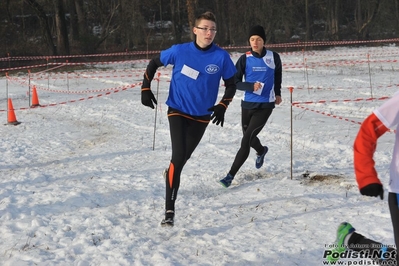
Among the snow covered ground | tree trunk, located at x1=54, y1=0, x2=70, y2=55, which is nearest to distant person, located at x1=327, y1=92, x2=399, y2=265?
the snow covered ground

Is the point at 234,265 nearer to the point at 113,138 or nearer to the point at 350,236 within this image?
the point at 350,236

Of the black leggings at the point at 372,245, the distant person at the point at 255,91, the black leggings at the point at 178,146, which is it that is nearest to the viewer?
the black leggings at the point at 372,245

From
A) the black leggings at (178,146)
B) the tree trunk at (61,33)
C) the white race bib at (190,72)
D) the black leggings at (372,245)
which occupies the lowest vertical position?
the black leggings at (372,245)

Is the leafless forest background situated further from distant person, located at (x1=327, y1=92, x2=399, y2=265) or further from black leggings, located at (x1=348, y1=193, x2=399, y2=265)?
distant person, located at (x1=327, y1=92, x2=399, y2=265)

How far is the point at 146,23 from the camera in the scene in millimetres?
45969

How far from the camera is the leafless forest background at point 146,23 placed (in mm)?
35656

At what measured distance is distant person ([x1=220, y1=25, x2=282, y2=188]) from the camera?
251 inches

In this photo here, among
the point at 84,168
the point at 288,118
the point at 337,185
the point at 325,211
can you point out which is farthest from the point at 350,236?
the point at 288,118

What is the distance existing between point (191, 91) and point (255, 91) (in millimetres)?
1517

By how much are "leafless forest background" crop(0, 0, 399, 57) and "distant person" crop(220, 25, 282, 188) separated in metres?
27.2

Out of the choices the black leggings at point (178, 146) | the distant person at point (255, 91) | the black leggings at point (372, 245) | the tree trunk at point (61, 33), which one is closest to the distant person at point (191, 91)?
the black leggings at point (178, 146)

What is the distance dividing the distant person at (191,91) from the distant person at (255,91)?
1.27 meters

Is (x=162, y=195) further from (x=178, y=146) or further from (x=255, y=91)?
(x=255, y=91)

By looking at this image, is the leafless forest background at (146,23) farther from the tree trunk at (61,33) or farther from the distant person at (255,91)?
the distant person at (255,91)
